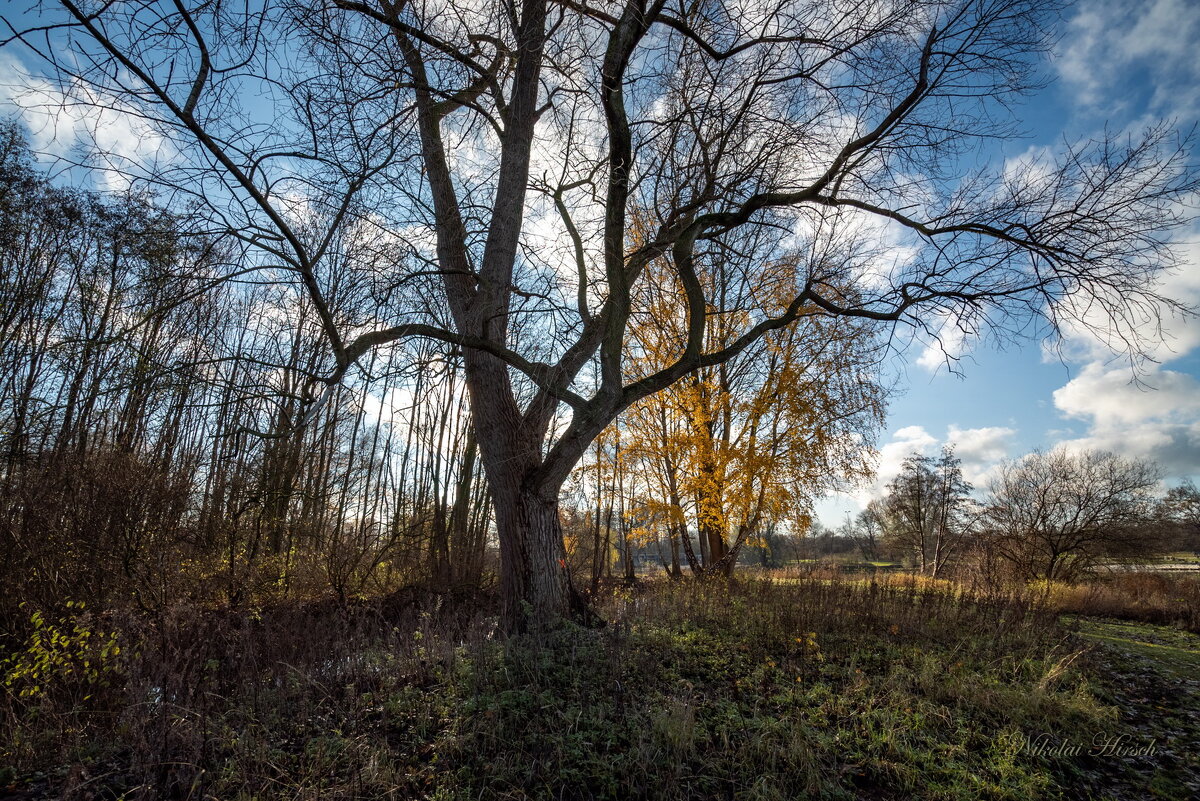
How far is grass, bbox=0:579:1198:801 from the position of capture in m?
3.00

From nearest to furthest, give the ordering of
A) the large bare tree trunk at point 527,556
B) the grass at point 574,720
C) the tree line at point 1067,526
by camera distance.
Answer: the grass at point 574,720
the large bare tree trunk at point 527,556
the tree line at point 1067,526

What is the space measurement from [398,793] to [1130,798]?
5.02 metres

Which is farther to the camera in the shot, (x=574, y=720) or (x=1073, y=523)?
(x=1073, y=523)

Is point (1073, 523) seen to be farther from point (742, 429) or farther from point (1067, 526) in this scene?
point (742, 429)

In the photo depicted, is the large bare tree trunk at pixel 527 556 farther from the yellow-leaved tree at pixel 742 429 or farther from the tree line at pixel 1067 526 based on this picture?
the tree line at pixel 1067 526

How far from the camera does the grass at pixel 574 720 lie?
3.00m

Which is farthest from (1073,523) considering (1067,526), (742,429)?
(742,429)

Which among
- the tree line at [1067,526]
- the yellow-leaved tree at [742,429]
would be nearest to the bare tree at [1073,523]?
the tree line at [1067,526]

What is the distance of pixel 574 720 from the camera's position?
12.1 ft

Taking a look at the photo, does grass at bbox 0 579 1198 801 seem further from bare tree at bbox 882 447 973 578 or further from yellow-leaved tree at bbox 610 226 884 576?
bare tree at bbox 882 447 973 578

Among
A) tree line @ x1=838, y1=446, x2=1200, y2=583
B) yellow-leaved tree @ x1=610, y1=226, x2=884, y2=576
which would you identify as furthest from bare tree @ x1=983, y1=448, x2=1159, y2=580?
yellow-leaved tree @ x1=610, y1=226, x2=884, y2=576

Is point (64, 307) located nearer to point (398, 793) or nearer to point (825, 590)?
point (398, 793)

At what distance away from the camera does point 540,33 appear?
3.87 m

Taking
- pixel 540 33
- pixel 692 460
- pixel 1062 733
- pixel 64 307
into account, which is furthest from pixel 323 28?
pixel 64 307
